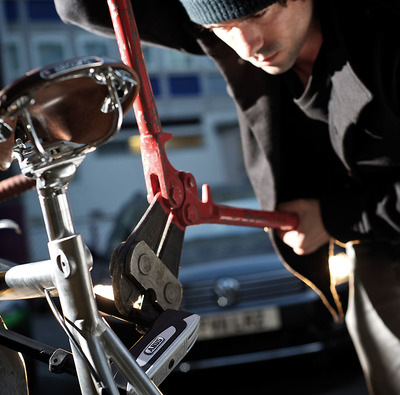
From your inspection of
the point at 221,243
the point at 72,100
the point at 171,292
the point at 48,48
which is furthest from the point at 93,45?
the point at 72,100

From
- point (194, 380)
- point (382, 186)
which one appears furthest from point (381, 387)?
point (194, 380)

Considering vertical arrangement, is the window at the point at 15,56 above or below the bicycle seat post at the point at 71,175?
below

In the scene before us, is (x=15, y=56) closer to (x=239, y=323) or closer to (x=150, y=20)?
(x=239, y=323)

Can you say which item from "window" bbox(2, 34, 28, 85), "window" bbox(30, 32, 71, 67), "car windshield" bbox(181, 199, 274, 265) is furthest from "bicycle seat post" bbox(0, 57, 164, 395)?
"window" bbox(30, 32, 71, 67)

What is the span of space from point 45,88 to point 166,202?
55 centimetres

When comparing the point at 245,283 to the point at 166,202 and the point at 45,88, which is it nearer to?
the point at 166,202

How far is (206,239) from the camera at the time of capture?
13.1 feet

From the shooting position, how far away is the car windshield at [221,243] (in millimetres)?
3824

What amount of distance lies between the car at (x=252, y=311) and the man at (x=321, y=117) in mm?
1420

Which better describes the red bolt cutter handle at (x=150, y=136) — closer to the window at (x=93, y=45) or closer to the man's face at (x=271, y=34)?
the man's face at (x=271, y=34)

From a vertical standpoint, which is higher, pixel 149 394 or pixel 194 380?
pixel 149 394

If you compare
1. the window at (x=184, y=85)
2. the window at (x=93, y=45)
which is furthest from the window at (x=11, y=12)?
the window at (x=184, y=85)

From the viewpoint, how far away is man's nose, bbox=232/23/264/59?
4.79 feet

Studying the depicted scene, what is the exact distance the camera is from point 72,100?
844 millimetres
